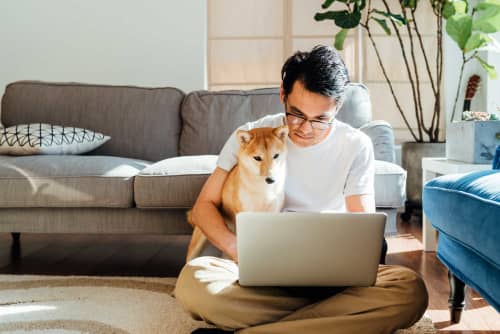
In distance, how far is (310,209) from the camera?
1.65 meters

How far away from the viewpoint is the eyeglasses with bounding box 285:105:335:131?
1.50 metres

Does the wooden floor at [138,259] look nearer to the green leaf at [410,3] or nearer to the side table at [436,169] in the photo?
the side table at [436,169]

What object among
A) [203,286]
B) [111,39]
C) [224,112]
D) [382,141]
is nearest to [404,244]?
[382,141]

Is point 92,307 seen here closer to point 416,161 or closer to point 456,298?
point 456,298

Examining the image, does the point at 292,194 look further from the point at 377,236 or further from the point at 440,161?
the point at 440,161

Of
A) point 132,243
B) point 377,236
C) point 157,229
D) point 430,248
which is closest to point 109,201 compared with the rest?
point 157,229

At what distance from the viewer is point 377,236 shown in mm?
1190

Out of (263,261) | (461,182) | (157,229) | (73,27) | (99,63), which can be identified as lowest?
(157,229)

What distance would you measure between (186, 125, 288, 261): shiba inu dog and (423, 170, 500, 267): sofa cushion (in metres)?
0.45

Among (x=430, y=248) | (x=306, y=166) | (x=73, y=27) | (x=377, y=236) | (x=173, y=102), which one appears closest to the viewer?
(x=377, y=236)

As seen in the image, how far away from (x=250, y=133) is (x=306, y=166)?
0.20 m

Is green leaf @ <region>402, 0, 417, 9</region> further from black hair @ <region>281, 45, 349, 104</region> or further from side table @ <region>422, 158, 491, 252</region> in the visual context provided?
black hair @ <region>281, 45, 349, 104</region>

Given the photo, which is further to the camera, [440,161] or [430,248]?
[430,248]

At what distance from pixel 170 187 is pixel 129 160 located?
43 cm
